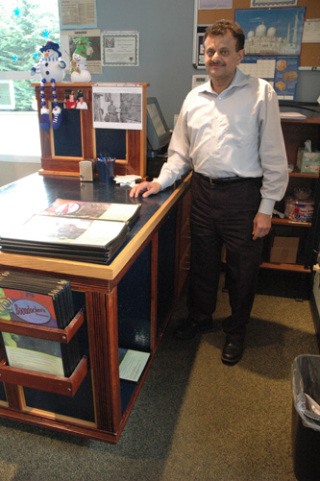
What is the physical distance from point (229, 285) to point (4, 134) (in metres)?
2.59

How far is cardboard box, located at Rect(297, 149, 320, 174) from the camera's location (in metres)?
2.33

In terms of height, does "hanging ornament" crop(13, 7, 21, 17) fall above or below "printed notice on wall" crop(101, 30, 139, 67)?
above

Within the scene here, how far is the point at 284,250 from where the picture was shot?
2580 mm

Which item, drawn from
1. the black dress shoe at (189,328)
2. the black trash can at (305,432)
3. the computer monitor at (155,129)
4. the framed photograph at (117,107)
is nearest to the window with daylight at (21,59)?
the computer monitor at (155,129)

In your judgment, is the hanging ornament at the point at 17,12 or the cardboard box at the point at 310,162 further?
the hanging ornament at the point at 17,12

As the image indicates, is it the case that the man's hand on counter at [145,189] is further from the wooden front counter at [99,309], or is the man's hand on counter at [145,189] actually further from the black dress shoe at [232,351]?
the black dress shoe at [232,351]

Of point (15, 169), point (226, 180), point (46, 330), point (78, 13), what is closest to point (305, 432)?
point (46, 330)

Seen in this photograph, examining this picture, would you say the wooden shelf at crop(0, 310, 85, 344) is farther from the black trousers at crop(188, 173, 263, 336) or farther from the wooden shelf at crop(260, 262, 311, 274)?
the wooden shelf at crop(260, 262, 311, 274)

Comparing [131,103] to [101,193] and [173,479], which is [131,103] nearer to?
[101,193]

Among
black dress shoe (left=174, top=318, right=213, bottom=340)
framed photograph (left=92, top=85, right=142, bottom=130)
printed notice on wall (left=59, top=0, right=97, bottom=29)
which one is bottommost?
black dress shoe (left=174, top=318, right=213, bottom=340)

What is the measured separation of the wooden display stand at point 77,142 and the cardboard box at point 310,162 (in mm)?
975

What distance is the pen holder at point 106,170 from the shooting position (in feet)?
6.61

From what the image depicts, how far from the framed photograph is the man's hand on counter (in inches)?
14.6

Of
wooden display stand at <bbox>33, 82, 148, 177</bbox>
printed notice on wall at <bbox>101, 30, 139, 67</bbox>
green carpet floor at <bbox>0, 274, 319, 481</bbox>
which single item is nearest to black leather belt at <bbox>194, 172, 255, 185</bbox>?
wooden display stand at <bbox>33, 82, 148, 177</bbox>
